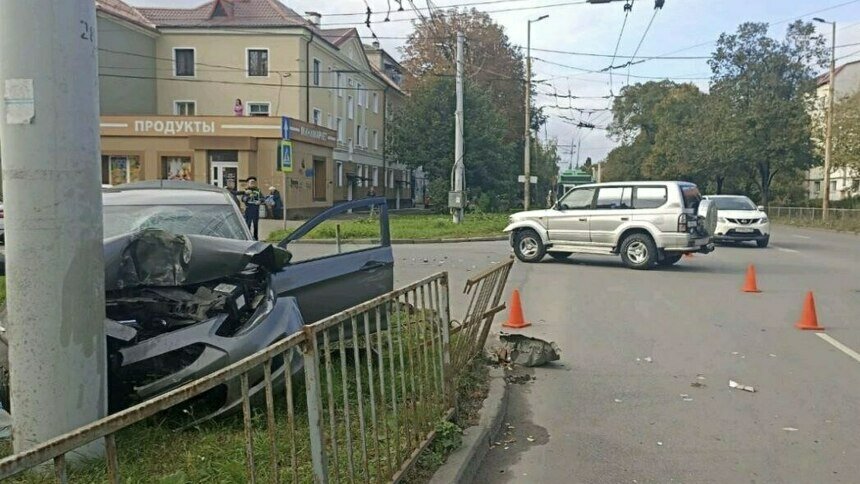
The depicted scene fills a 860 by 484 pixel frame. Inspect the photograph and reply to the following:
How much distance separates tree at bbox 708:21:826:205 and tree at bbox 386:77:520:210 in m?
18.9

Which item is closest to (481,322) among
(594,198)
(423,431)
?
(423,431)

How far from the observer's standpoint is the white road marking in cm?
758

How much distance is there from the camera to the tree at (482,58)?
52.6 m

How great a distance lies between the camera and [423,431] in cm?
439

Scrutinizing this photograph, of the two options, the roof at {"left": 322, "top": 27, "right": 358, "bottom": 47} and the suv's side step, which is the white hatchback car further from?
the roof at {"left": 322, "top": 27, "right": 358, "bottom": 47}

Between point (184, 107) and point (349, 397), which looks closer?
point (349, 397)

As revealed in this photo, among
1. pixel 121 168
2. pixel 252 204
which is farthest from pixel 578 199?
pixel 121 168

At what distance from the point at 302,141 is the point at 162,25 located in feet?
42.1

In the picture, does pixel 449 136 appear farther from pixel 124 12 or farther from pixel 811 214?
pixel 811 214

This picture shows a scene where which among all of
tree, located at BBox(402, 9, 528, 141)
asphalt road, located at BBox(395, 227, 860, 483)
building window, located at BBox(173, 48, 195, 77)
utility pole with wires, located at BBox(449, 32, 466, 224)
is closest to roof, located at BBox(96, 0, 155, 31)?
building window, located at BBox(173, 48, 195, 77)

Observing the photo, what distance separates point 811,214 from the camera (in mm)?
42000

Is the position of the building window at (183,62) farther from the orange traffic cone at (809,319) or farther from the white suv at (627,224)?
the orange traffic cone at (809,319)

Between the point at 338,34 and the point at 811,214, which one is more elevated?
the point at 338,34

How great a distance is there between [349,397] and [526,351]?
325 cm
